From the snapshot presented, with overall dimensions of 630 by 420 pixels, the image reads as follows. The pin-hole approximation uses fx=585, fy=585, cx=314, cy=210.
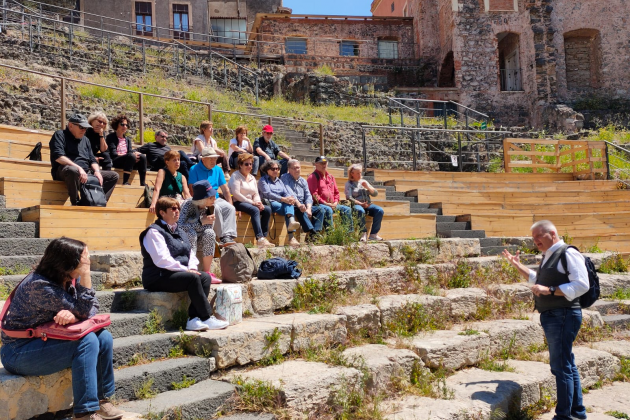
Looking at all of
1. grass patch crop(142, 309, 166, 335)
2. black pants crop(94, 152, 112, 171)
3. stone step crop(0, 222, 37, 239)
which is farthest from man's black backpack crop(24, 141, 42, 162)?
grass patch crop(142, 309, 166, 335)

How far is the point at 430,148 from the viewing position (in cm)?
1596

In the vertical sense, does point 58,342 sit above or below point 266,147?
below

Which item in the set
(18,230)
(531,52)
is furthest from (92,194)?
(531,52)

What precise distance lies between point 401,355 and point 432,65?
66.9ft

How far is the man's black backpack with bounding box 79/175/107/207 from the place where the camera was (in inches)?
245

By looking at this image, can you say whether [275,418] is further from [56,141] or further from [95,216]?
[56,141]

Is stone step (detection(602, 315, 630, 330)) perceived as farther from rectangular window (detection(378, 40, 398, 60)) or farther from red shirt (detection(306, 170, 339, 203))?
rectangular window (detection(378, 40, 398, 60))

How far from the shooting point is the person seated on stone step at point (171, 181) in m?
6.68

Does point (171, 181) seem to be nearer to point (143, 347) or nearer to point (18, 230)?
point (18, 230)

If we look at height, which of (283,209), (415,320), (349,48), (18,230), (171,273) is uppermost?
(349,48)

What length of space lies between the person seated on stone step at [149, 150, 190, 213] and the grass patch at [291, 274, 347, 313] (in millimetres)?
1854

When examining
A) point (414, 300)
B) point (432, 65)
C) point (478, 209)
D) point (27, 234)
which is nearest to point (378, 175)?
point (478, 209)

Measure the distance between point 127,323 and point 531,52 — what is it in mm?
21155

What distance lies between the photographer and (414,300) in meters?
6.35
